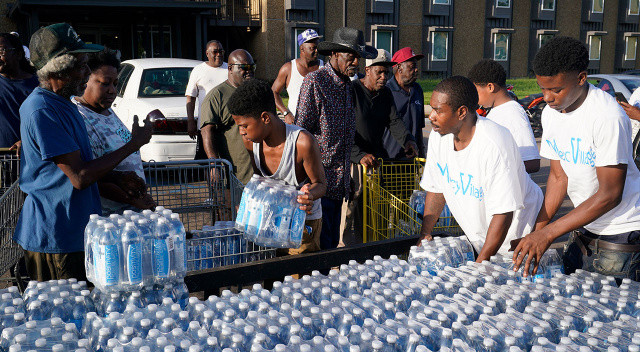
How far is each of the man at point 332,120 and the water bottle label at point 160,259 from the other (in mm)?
2036

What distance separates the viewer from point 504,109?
15.1 ft

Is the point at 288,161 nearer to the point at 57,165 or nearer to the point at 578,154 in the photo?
the point at 57,165

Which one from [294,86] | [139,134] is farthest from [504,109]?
[294,86]

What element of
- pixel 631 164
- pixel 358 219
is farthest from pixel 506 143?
pixel 358 219

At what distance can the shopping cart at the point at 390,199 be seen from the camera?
5.48m

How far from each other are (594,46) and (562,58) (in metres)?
33.9

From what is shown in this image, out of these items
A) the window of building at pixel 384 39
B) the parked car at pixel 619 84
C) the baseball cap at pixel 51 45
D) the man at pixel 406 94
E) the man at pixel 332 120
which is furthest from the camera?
the window of building at pixel 384 39

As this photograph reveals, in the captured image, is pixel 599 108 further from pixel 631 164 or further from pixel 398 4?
pixel 398 4

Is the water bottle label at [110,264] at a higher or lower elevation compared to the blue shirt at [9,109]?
lower

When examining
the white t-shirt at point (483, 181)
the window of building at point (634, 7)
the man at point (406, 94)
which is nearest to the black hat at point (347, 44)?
the man at point (406, 94)

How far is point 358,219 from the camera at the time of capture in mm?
6051

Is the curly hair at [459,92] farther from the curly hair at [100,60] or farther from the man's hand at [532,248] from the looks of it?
the curly hair at [100,60]

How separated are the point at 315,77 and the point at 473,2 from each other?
1060 inches

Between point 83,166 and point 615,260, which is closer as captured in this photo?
point 83,166
